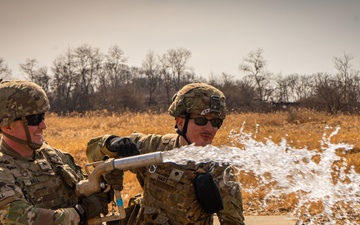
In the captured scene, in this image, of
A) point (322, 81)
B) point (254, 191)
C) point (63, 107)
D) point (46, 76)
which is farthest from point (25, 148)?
point (46, 76)

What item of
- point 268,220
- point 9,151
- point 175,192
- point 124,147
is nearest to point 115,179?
point 124,147

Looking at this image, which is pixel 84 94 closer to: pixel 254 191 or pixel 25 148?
pixel 254 191

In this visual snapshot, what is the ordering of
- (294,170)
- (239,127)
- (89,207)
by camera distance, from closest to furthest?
1. (89,207)
2. (294,170)
3. (239,127)

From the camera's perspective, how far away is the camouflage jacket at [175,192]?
3225mm

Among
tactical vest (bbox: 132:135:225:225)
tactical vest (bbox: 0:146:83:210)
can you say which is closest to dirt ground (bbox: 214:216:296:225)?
tactical vest (bbox: 132:135:225:225)

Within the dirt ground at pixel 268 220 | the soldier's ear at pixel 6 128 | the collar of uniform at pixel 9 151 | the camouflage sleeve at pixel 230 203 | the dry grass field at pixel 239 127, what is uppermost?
the soldier's ear at pixel 6 128

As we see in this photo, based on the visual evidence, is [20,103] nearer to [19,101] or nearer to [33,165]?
[19,101]

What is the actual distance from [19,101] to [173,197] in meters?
1.38

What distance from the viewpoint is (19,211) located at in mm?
2537

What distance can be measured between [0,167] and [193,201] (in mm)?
1450

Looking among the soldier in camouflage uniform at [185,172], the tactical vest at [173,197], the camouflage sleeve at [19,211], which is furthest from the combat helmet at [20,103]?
the tactical vest at [173,197]

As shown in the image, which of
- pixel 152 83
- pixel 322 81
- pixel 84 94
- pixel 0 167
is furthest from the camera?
pixel 152 83

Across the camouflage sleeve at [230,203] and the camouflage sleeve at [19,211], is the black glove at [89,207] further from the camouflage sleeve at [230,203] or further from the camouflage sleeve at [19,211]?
the camouflage sleeve at [230,203]

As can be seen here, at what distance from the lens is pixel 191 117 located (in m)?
3.45
